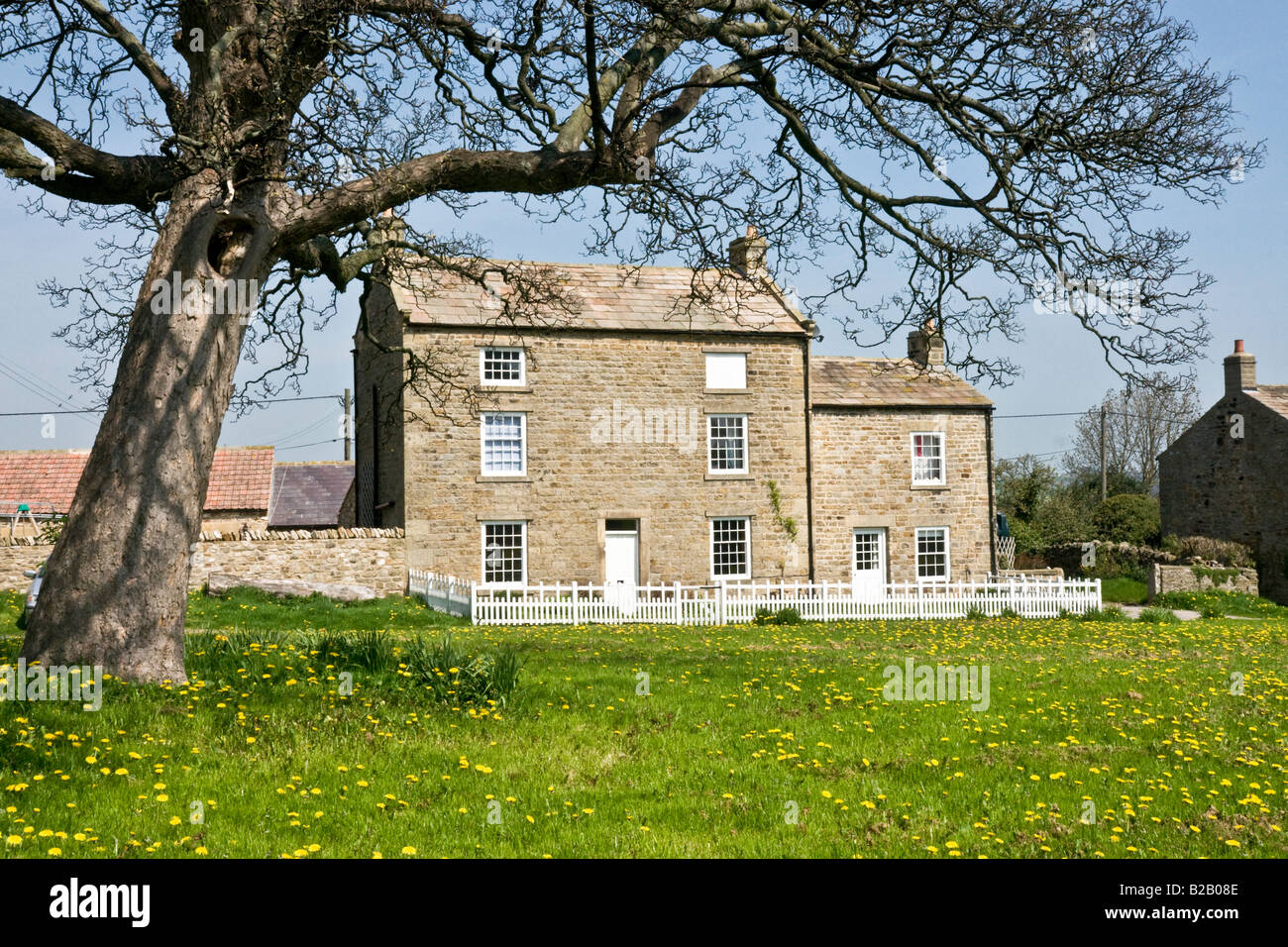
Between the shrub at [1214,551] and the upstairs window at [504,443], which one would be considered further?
the shrub at [1214,551]

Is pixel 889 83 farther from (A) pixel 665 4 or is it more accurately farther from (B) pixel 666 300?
(B) pixel 666 300

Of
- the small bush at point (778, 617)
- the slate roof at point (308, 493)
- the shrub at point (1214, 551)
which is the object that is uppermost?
the slate roof at point (308, 493)

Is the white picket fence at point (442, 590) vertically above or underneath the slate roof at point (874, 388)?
underneath

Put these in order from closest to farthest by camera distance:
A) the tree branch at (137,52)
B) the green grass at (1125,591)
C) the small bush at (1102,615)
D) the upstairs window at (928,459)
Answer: the tree branch at (137,52) < the small bush at (1102,615) < the upstairs window at (928,459) < the green grass at (1125,591)

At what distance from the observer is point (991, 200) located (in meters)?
12.1

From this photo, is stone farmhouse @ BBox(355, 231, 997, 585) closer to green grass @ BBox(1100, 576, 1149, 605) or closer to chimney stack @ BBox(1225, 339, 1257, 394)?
green grass @ BBox(1100, 576, 1149, 605)

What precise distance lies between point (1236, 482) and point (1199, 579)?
6.25 meters

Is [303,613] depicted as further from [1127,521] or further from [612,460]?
[1127,521]

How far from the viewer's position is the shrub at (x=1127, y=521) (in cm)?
3975

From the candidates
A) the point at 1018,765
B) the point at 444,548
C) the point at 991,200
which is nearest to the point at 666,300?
the point at 444,548

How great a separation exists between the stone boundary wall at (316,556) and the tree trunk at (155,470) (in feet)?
56.4

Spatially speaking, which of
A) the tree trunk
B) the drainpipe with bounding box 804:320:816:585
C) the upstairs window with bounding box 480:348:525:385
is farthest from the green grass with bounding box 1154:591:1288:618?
the tree trunk

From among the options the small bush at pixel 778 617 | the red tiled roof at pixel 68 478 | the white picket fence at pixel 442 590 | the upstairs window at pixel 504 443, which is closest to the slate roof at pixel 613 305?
the upstairs window at pixel 504 443

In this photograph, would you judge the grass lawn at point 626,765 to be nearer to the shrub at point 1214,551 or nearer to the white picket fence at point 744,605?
the white picket fence at point 744,605
